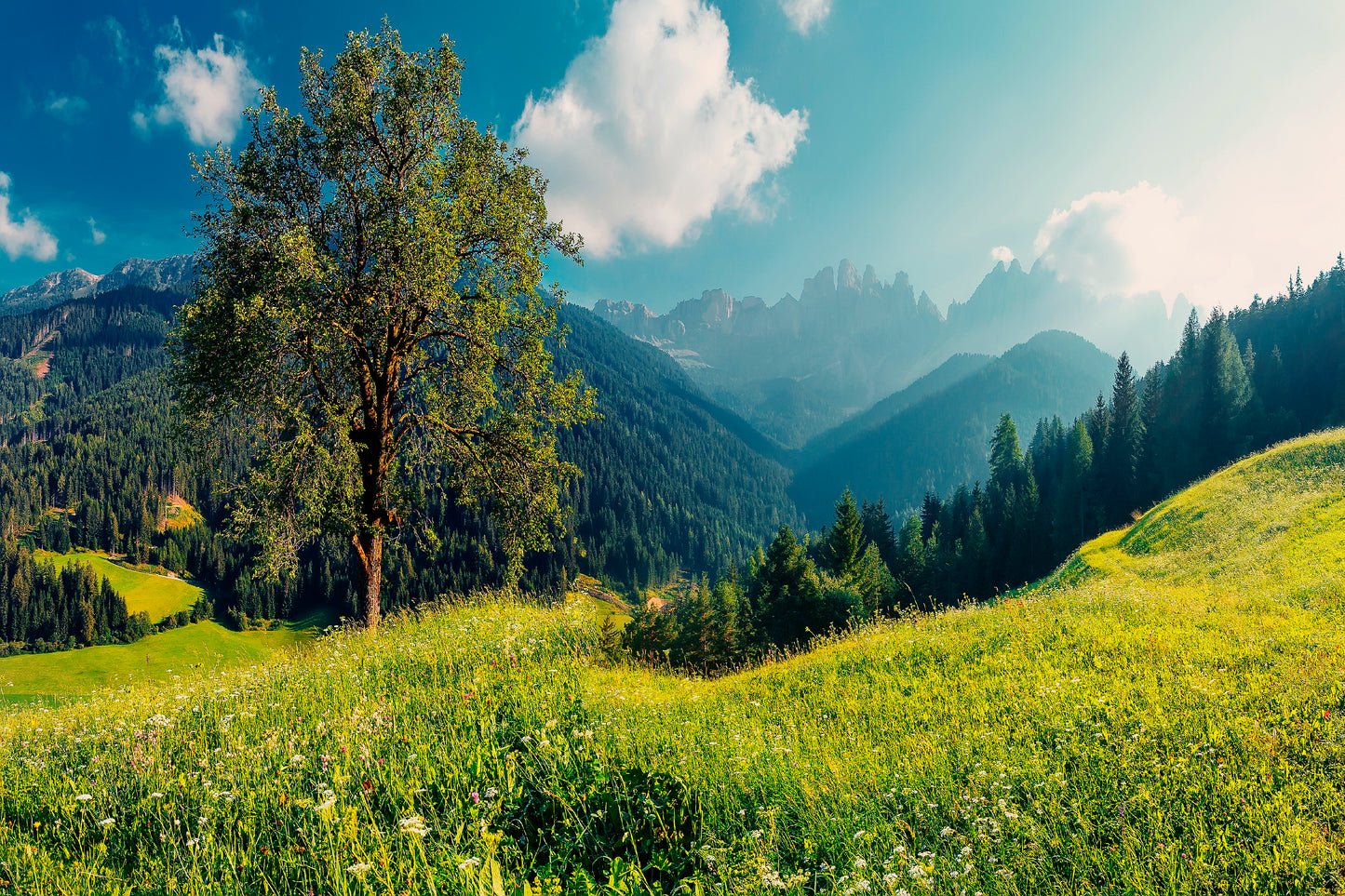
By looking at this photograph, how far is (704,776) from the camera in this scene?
5480 mm

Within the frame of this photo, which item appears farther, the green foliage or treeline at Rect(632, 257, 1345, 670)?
treeline at Rect(632, 257, 1345, 670)

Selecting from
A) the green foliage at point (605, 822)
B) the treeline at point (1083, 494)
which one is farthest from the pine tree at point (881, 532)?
the green foliage at point (605, 822)

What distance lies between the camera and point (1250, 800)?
466 centimetres

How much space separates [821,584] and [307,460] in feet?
144

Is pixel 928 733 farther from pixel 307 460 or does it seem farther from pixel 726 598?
pixel 726 598

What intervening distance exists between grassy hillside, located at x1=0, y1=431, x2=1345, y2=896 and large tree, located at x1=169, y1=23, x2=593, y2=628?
519 cm

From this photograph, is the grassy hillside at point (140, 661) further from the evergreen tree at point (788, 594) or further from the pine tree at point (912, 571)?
the pine tree at point (912, 571)

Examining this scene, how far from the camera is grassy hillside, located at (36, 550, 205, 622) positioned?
17238 cm

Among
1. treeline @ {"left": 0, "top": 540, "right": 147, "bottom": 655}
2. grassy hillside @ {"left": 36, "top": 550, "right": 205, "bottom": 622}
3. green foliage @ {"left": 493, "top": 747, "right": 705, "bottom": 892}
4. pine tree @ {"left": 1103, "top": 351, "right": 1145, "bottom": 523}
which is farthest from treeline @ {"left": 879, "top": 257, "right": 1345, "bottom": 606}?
grassy hillside @ {"left": 36, "top": 550, "right": 205, "bottom": 622}

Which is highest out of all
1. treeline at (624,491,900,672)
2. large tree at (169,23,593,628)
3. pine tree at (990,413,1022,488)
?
pine tree at (990,413,1022,488)

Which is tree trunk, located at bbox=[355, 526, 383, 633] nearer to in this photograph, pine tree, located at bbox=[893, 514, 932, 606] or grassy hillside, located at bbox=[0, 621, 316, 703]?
grassy hillside, located at bbox=[0, 621, 316, 703]

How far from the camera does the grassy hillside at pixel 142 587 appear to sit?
6786 inches

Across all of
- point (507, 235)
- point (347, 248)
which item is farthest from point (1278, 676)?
point (347, 248)

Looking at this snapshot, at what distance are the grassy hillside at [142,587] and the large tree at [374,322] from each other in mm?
217271
